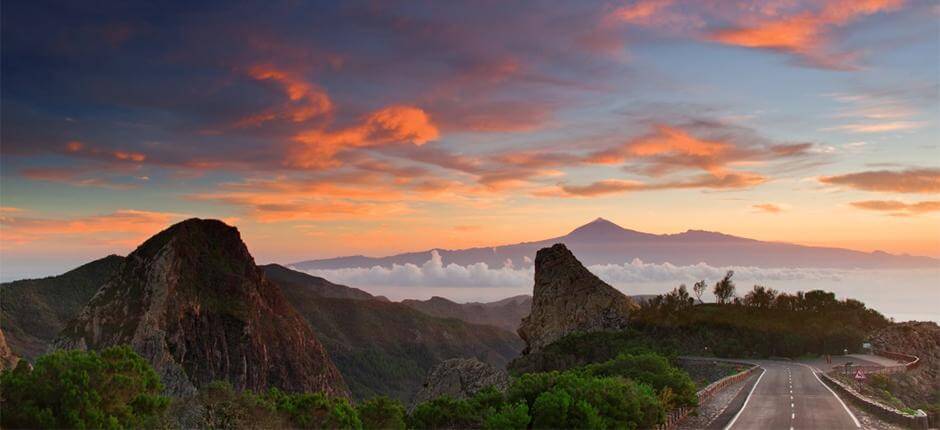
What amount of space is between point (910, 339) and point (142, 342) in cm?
14356

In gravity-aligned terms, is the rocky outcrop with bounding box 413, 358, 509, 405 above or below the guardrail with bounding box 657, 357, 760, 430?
below

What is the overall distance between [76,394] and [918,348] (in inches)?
3931

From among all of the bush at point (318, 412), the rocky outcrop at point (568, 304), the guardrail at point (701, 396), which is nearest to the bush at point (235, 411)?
the bush at point (318, 412)

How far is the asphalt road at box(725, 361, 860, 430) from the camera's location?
31781mm

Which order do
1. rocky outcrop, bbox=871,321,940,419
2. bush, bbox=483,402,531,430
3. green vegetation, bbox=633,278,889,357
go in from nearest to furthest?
bush, bbox=483,402,531,430 → rocky outcrop, bbox=871,321,940,419 → green vegetation, bbox=633,278,889,357

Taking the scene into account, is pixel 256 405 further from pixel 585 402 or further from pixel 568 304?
pixel 568 304

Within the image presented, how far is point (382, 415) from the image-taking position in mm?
27438

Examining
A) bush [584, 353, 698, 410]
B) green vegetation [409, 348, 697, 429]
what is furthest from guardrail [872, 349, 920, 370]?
green vegetation [409, 348, 697, 429]

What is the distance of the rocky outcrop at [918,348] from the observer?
62656 millimetres

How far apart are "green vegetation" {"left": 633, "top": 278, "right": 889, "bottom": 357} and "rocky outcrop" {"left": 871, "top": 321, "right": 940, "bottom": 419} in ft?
9.31

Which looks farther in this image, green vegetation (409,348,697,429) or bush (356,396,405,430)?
bush (356,396,405,430)

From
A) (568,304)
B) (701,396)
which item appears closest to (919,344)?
(568,304)

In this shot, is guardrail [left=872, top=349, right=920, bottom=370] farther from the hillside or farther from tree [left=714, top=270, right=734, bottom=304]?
the hillside

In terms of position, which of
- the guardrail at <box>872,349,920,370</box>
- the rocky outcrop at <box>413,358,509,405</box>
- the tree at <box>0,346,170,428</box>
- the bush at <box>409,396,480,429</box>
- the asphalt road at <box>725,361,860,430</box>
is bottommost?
the rocky outcrop at <box>413,358,509,405</box>
